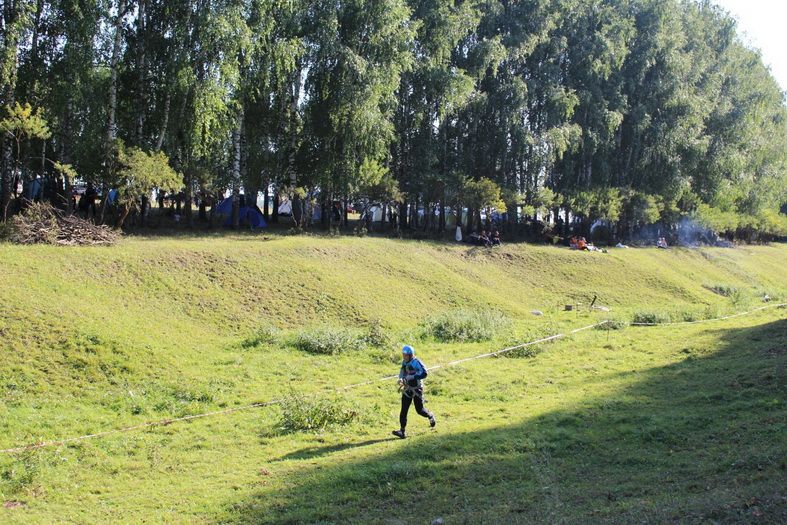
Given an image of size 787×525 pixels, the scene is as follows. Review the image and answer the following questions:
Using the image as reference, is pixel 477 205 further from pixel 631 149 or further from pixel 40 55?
pixel 40 55

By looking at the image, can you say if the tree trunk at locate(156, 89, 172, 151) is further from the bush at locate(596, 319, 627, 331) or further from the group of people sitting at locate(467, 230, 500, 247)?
the bush at locate(596, 319, 627, 331)

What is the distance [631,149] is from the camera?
54312 millimetres

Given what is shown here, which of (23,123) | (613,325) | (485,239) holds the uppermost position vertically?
(23,123)

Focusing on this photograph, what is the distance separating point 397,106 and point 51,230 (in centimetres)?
2267

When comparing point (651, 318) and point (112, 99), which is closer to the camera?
point (112, 99)

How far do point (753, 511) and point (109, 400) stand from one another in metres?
13.9

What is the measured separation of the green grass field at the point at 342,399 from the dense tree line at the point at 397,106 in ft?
20.2

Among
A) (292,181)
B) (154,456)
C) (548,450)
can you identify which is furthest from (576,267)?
(154,456)

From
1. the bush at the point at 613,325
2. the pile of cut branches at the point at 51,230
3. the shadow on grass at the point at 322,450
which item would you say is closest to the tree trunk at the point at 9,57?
the pile of cut branches at the point at 51,230

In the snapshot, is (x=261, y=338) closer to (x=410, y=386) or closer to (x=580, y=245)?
(x=410, y=386)

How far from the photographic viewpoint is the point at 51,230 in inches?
945

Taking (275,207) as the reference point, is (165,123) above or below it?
above

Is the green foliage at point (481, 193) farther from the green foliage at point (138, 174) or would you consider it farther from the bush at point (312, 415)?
the bush at point (312, 415)

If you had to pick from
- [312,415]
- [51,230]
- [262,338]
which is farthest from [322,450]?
[51,230]
